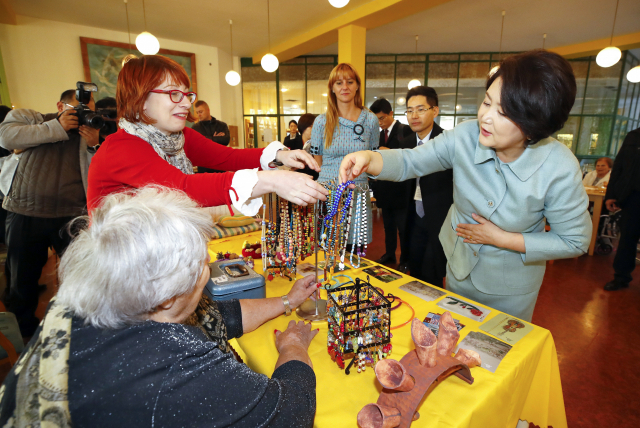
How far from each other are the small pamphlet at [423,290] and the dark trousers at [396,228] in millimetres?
2032

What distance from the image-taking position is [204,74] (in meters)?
8.84

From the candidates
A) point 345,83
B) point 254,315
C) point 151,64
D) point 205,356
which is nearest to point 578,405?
point 254,315

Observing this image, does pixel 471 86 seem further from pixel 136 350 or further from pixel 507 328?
pixel 136 350

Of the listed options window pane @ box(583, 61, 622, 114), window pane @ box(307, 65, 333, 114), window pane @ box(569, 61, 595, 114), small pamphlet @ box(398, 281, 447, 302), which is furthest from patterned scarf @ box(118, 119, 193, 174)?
window pane @ box(583, 61, 622, 114)

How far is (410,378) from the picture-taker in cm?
88

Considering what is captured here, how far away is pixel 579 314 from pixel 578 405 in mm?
1488

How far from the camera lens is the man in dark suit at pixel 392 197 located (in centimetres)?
358

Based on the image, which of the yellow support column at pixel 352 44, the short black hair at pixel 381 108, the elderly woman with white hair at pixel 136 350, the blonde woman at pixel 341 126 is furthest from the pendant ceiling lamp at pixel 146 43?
the elderly woman with white hair at pixel 136 350

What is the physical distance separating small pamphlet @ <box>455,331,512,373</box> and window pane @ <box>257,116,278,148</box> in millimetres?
9617

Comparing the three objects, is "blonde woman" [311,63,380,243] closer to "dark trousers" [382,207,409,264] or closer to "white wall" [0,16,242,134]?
"dark trousers" [382,207,409,264]

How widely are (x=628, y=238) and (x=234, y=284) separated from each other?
14.8ft

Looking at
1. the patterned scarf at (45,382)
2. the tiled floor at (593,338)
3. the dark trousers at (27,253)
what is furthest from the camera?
the dark trousers at (27,253)

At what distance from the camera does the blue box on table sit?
1.46 m

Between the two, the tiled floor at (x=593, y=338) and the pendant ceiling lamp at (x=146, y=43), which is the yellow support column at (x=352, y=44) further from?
the tiled floor at (x=593, y=338)
